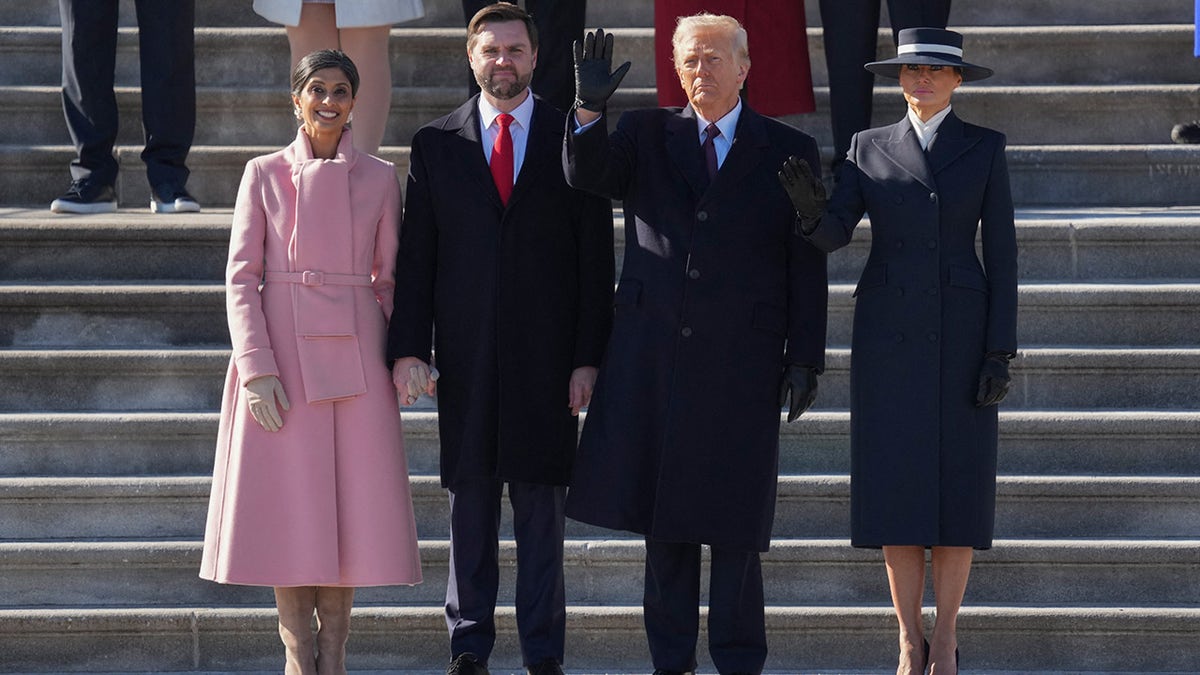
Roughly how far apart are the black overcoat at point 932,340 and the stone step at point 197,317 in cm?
134

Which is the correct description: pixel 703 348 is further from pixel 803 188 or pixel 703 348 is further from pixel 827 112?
pixel 827 112

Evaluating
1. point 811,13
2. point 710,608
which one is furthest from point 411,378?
point 811,13

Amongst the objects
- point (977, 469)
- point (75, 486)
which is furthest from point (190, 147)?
point (977, 469)

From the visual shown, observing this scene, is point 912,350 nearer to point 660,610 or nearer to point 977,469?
point 977,469

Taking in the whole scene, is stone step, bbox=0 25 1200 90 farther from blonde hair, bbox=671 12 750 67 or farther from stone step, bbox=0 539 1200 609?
blonde hair, bbox=671 12 750 67

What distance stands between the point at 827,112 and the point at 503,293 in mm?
2848

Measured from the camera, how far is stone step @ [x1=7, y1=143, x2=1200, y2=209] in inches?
275

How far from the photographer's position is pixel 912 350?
4.84m

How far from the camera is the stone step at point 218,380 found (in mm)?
6020

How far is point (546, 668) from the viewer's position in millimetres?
4895

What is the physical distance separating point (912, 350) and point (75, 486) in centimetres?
265

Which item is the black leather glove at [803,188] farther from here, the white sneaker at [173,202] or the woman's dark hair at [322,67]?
the white sneaker at [173,202]

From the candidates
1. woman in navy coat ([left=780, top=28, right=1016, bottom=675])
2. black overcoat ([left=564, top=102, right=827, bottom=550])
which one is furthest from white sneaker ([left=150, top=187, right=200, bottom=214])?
woman in navy coat ([left=780, top=28, right=1016, bottom=675])

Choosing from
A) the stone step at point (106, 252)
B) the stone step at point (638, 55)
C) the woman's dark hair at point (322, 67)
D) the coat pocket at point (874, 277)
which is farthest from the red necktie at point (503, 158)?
the stone step at point (638, 55)
